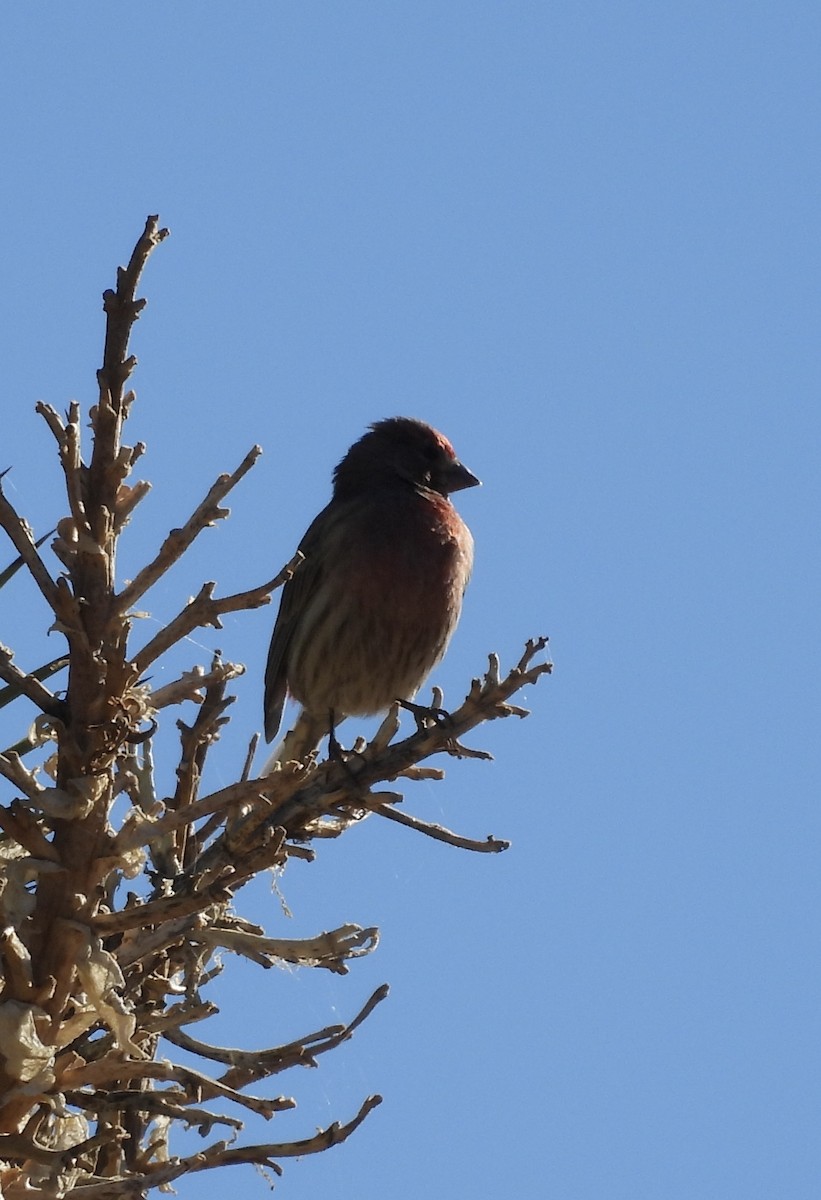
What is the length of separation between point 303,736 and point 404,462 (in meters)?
1.32

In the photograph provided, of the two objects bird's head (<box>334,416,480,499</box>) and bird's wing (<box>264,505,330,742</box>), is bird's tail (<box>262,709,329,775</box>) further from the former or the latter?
bird's head (<box>334,416,480,499</box>)

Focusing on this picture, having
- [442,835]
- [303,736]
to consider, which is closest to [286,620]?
[303,736]

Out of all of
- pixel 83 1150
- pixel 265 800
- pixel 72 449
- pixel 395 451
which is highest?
pixel 395 451

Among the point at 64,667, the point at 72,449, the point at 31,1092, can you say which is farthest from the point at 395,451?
the point at 31,1092

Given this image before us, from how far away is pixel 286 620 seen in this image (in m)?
7.21

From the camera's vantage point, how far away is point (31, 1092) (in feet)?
9.73

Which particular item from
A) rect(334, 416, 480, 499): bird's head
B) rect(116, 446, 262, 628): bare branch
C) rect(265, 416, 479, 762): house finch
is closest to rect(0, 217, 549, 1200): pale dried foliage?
rect(116, 446, 262, 628): bare branch

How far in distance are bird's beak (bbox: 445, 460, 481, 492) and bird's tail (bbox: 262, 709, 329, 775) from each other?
1211 millimetres

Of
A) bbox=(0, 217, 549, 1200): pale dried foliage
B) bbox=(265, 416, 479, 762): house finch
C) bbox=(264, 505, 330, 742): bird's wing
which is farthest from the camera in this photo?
bbox=(264, 505, 330, 742): bird's wing

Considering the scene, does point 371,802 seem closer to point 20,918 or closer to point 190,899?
point 190,899

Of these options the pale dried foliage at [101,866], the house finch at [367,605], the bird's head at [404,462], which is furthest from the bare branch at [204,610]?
the bird's head at [404,462]

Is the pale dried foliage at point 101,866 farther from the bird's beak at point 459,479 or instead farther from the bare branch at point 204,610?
the bird's beak at point 459,479

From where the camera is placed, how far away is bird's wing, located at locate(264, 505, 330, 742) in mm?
7043

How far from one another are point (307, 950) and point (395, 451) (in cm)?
416
